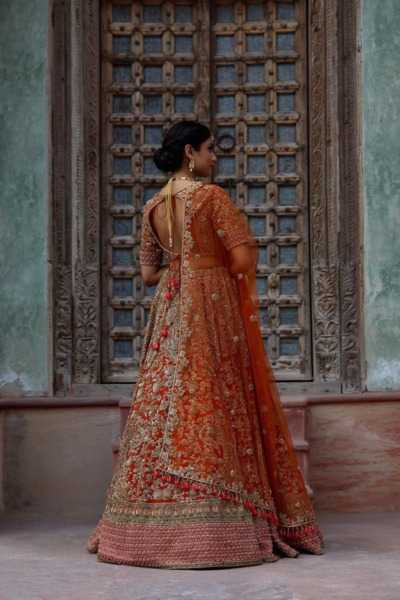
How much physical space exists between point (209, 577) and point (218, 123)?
3418 millimetres

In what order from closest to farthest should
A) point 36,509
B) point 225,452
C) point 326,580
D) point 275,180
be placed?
1. point 326,580
2. point 225,452
3. point 36,509
4. point 275,180

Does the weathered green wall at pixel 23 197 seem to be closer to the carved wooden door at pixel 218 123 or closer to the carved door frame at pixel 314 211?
the carved door frame at pixel 314 211

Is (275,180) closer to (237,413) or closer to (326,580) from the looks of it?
(237,413)

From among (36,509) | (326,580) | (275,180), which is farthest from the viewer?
(275,180)

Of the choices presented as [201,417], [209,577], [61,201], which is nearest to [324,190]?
[61,201]

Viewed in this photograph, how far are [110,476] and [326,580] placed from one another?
241cm

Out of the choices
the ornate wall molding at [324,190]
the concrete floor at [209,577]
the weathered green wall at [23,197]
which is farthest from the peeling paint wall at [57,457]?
the ornate wall molding at [324,190]

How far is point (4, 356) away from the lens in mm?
6527

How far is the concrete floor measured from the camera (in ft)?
13.2

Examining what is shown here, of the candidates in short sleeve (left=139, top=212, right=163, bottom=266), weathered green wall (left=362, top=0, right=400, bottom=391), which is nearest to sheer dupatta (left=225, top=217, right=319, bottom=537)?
short sleeve (left=139, top=212, right=163, bottom=266)

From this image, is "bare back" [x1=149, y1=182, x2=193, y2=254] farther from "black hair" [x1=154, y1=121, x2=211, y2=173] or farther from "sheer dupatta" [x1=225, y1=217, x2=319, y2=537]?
"sheer dupatta" [x1=225, y1=217, x2=319, y2=537]

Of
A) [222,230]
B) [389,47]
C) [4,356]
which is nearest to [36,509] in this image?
[4,356]

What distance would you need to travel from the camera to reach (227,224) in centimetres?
480

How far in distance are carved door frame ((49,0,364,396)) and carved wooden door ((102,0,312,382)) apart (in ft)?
0.45
